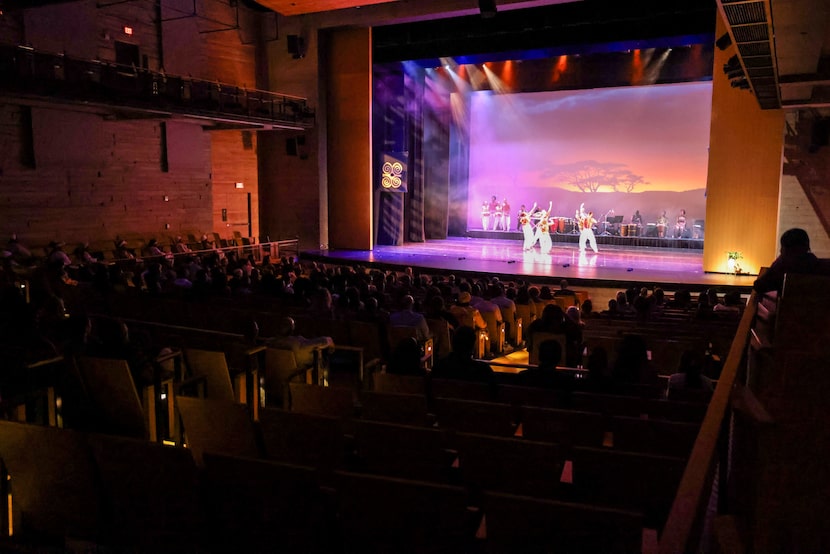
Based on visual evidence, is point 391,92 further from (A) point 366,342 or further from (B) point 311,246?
(A) point 366,342

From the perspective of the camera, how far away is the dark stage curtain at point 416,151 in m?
18.8

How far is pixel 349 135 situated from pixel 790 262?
1554 centimetres

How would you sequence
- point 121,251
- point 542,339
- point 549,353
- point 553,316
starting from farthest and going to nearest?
point 121,251 < point 553,316 < point 542,339 < point 549,353

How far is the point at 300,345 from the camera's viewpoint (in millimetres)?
5238

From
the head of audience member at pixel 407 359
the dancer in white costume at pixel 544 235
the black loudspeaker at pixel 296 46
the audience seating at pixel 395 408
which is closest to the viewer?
the audience seating at pixel 395 408

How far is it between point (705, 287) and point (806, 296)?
11.0 metres

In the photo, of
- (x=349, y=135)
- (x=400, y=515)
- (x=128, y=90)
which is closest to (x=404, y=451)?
(x=400, y=515)

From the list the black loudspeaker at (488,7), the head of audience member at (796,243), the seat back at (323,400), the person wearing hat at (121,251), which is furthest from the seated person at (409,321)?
the person wearing hat at (121,251)

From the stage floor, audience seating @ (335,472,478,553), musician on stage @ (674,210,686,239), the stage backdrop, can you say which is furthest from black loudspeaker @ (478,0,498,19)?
musician on stage @ (674,210,686,239)

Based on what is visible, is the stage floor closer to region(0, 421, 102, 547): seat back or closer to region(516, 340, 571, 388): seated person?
region(516, 340, 571, 388): seated person

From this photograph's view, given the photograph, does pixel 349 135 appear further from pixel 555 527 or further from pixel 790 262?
pixel 555 527

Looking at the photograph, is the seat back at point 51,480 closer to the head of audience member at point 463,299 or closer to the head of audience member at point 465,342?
the head of audience member at point 465,342

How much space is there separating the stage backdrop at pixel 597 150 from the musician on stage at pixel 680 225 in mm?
158

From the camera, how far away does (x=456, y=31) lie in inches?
641
